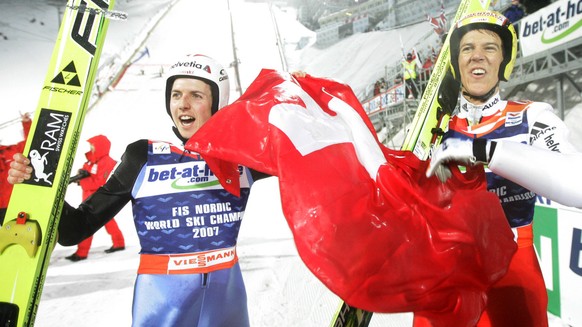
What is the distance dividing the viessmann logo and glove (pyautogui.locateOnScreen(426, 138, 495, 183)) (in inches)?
147

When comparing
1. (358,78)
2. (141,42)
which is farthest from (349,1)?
(141,42)

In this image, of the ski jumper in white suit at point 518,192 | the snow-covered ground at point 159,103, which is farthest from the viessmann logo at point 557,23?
the ski jumper in white suit at point 518,192

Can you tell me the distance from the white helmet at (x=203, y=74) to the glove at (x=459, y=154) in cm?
94

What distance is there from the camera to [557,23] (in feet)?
12.9

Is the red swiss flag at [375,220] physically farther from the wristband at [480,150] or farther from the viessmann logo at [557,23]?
the viessmann logo at [557,23]

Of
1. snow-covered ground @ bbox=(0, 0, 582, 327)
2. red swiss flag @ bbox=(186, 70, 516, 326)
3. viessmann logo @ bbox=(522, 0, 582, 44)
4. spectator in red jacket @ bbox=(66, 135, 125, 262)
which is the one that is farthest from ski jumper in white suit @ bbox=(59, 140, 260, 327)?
viessmann logo @ bbox=(522, 0, 582, 44)

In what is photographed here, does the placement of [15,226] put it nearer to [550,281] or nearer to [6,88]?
[550,281]

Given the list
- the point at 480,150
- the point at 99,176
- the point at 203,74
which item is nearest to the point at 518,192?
the point at 480,150

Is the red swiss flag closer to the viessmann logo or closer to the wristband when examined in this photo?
the wristband

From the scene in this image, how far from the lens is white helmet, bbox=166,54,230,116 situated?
→ 152cm

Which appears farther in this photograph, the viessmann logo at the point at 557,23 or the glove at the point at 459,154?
the viessmann logo at the point at 557,23

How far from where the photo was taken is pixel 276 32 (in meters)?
5.68

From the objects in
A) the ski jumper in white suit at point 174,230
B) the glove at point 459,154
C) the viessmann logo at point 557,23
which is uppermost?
the viessmann logo at point 557,23

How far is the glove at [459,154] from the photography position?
0.94 metres
